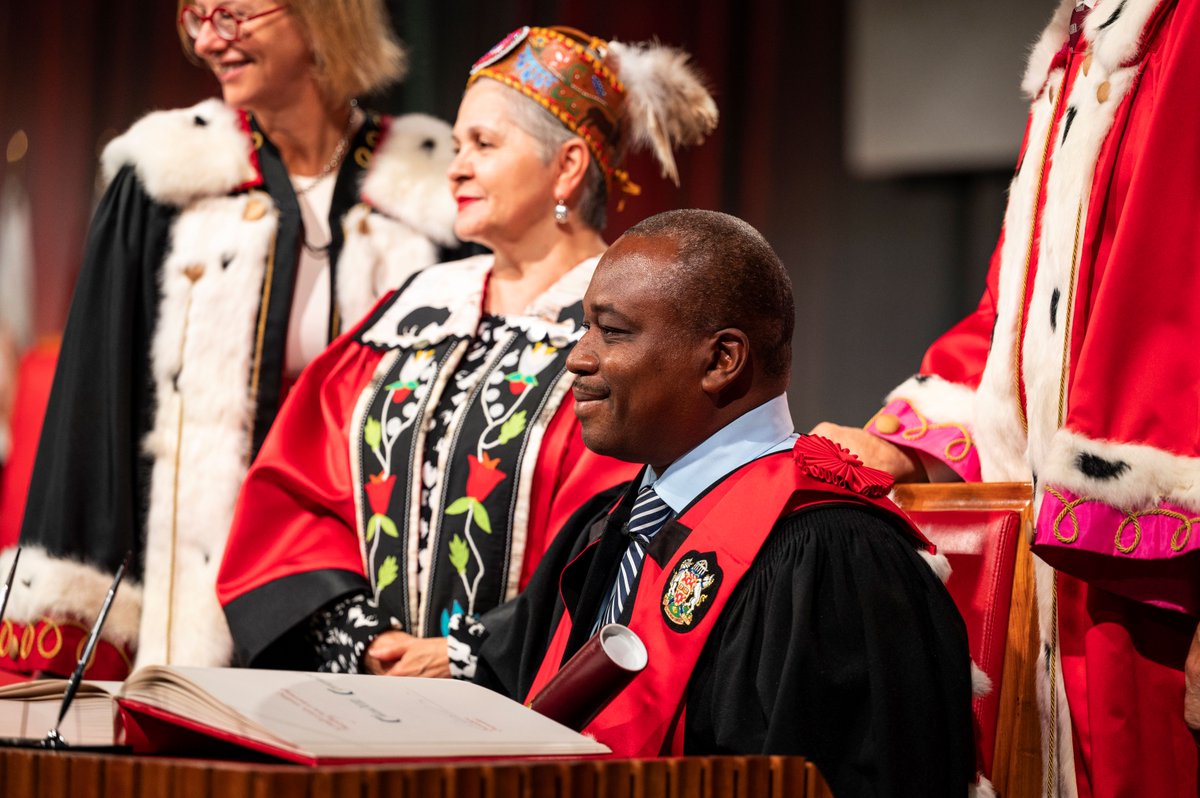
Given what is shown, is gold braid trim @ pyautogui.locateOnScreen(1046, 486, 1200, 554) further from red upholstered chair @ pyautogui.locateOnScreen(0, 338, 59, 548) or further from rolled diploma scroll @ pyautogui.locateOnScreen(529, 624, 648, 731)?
red upholstered chair @ pyautogui.locateOnScreen(0, 338, 59, 548)

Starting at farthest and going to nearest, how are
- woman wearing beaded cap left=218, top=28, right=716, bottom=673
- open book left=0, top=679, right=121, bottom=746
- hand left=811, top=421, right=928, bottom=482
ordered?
woman wearing beaded cap left=218, top=28, right=716, bottom=673 → hand left=811, top=421, right=928, bottom=482 → open book left=0, top=679, right=121, bottom=746

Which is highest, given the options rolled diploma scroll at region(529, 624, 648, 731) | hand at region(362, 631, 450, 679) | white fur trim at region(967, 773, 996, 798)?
rolled diploma scroll at region(529, 624, 648, 731)

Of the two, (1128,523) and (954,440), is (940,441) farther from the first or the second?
(1128,523)

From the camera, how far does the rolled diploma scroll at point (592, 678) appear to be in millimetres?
1323

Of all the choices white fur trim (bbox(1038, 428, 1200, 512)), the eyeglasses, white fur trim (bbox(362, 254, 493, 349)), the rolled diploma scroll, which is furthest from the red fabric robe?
the eyeglasses

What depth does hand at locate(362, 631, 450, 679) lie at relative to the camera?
221cm

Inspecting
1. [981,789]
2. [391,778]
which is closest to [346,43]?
[981,789]

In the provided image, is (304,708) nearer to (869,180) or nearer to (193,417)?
(193,417)

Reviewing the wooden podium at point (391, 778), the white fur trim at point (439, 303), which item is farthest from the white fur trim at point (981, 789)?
the white fur trim at point (439, 303)

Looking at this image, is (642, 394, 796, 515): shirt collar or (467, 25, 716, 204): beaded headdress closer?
(642, 394, 796, 515): shirt collar

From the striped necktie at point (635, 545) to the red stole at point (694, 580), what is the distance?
61 mm

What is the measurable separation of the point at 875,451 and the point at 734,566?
67cm

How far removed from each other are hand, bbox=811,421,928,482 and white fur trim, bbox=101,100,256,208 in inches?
57.4

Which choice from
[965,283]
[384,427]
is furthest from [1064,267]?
[965,283]
